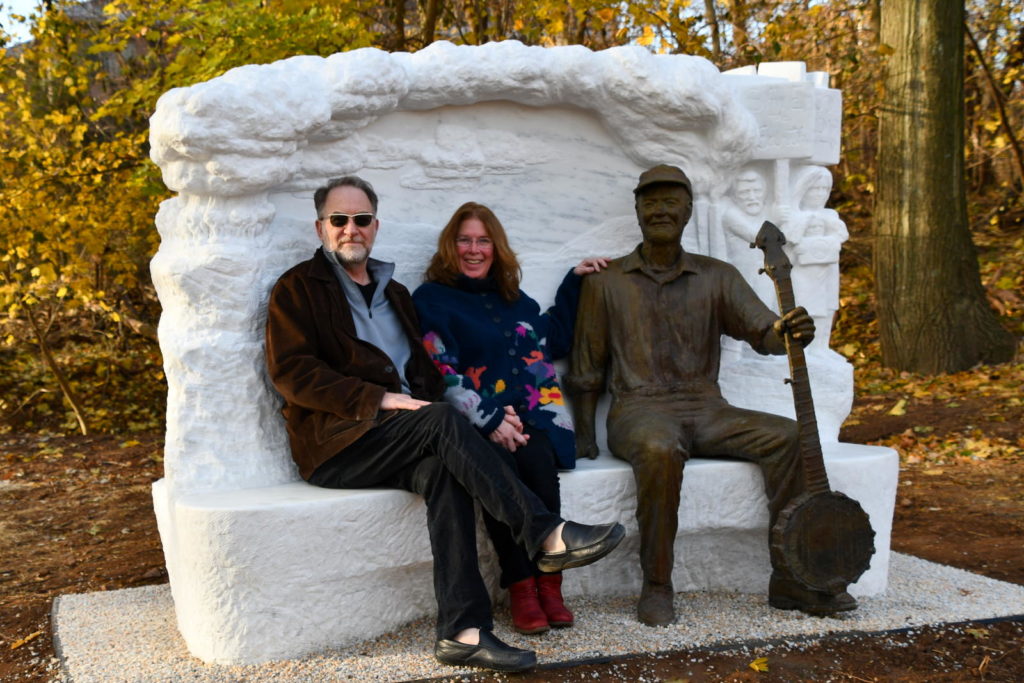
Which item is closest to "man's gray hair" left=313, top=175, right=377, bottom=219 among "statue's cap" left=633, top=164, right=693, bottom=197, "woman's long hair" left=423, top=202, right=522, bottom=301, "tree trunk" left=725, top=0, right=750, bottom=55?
"woman's long hair" left=423, top=202, right=522, bottom=301

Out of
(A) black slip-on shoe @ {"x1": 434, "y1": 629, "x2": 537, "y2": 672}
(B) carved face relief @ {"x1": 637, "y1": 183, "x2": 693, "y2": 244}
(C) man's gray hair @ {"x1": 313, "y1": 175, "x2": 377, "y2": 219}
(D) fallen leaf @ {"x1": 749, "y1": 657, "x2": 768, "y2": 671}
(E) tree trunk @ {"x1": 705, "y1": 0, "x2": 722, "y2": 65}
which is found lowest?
(D) fallen leaf @ {"x1": 749, "y1": 657, "x2": 768, "y2": 671}

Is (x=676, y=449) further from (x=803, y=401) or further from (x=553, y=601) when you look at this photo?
(x=553, y=601)

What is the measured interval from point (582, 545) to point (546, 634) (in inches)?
19.6

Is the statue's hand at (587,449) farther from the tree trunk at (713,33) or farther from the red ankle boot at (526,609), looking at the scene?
the tree trunk at (713,33)

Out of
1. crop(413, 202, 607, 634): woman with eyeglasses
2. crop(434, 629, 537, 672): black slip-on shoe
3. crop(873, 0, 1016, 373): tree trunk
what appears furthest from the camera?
crop(873, 0, 1016, 373): tree trunk

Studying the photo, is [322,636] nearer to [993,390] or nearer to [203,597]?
[203,597]

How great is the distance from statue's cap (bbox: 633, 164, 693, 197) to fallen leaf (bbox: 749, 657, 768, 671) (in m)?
1.76

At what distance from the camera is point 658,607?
3641mm

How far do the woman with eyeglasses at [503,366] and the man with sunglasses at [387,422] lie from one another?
10 cm

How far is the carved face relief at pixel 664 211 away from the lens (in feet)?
13.3

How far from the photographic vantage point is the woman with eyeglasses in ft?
11.7

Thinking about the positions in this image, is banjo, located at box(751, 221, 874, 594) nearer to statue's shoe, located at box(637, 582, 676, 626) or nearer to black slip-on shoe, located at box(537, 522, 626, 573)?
statue's shoe, located at box(637, 582, 676, 626)

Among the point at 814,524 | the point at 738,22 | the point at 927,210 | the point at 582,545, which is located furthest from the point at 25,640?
the point at 738,22

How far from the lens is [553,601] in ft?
11.8
